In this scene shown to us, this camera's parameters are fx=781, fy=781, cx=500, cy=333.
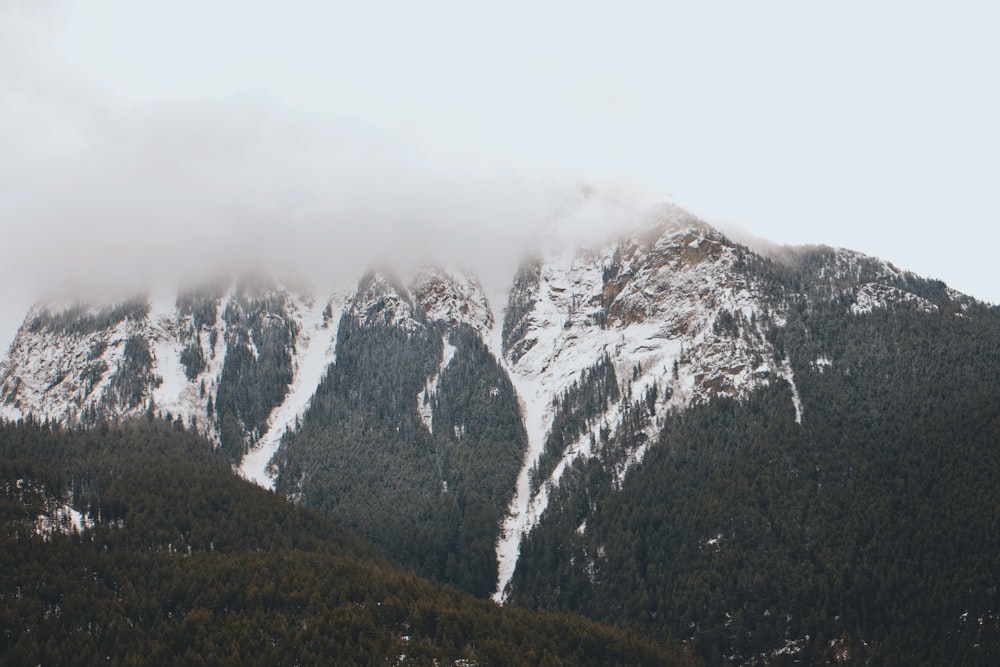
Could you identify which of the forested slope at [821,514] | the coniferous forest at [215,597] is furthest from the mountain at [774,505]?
the coniferous forest at [215,597]

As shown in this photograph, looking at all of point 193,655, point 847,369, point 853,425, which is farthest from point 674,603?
point 193,655

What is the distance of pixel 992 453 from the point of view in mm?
141375

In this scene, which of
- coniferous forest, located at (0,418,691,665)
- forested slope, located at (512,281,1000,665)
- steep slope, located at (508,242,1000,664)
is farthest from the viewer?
steep slope, located at (508,242,1000,664)

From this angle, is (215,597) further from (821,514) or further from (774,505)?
(821,514)

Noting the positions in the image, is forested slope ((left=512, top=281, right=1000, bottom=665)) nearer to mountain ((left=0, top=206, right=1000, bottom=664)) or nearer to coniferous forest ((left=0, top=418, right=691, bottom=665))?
mountain ((left=0, top=206, right=1000, bottom=664))

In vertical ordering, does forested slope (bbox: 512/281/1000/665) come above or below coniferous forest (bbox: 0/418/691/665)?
above

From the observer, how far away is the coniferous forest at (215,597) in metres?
116

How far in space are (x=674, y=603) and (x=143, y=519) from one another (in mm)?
102205

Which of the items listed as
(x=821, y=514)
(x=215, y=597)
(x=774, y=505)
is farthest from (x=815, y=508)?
(x=215, y=597)

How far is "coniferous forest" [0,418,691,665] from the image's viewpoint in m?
116

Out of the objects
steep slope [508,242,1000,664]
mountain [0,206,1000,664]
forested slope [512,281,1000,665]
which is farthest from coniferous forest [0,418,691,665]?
steep slope [508,242,1000,664]

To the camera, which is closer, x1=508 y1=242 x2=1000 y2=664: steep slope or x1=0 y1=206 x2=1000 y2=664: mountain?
x1=508 y1=242 x2=1000 y2=664: steep slope

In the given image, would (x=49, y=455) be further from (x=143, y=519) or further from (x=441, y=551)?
(x=441, y=551)

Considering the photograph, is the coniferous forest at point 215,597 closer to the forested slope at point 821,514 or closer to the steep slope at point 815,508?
the forested slope at point 821,514
